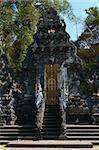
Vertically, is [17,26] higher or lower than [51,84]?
higher

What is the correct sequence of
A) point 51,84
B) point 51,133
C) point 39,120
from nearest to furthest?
1. point 51,133
2. point 39,120
3. point 51,84

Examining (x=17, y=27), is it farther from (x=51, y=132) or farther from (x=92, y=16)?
(x=51, y=132)

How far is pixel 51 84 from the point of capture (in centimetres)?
2059

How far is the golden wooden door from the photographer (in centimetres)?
2058

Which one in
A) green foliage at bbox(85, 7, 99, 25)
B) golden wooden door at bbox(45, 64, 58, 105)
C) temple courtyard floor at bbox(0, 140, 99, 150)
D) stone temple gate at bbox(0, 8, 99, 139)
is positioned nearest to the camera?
temple courtyard floor at bbox(0, 140, 99, 150)

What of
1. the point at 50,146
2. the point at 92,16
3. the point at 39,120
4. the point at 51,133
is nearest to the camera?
the point at 50,146

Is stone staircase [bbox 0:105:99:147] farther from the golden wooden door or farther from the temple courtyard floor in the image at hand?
the golden wooden door

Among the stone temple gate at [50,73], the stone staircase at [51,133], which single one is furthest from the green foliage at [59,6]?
the stone staircase at [51,133]

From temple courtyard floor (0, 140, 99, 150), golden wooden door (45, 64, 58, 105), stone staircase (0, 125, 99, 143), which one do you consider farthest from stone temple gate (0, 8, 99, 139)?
temple courtyard floor (0, 140, 99, 150)

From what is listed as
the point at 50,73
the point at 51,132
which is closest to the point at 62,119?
the point at 51,132

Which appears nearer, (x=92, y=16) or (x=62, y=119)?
(x=62, y=119)

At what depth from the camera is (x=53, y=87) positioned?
20.6m

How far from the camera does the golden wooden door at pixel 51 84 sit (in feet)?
67.5

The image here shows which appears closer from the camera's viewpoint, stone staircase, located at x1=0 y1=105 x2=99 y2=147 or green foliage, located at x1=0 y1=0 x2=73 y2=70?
stone staircase, located at x1=0 y1=105 x2=99 y2=147
